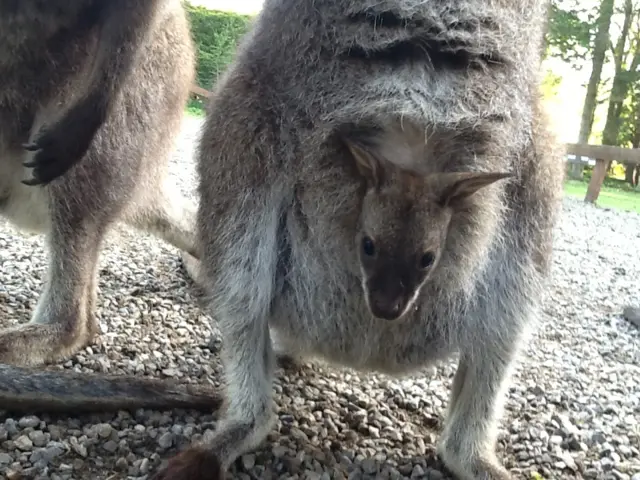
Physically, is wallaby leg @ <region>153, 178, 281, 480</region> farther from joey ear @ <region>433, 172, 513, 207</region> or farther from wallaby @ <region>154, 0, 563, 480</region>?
joey ear @ <region>433, 172, 513, 207</region>

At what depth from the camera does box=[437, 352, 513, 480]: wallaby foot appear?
1992 mm

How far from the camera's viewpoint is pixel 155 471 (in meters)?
1.80

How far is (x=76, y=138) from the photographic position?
7.21 ft

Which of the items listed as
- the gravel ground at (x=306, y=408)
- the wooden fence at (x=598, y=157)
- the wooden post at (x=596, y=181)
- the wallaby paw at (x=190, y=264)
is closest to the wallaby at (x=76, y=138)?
the gravel ground at (x=306, y=408)

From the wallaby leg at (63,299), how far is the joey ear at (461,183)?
1.29m

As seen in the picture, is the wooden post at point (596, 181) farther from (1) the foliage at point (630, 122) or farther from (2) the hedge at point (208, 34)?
(2) the hedge at point (208, 34)

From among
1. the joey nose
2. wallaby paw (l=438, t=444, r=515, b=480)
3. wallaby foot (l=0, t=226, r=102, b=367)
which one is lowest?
Answer: wallaby paw (l=438, t=444, r=515, b=480)

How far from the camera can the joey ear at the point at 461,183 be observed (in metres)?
1.65

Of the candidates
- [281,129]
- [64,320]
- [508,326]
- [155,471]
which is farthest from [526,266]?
[64,320]

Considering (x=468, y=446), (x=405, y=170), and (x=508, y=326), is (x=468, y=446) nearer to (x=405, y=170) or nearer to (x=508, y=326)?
(x=508, y=326)

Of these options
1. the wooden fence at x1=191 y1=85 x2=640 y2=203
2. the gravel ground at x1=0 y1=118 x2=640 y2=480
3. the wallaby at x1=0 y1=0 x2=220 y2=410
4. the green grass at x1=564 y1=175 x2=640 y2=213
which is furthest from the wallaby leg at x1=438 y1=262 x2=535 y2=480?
the green grass at x1=564 y1=175 x2=640 y2=213

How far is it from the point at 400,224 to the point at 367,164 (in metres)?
0.16

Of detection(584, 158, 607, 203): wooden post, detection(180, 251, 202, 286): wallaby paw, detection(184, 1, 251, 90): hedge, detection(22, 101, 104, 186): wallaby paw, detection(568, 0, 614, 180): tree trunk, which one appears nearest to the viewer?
detection(22, 101, 104, 186): wallaby paw

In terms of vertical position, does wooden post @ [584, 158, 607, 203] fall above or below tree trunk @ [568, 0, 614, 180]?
below
